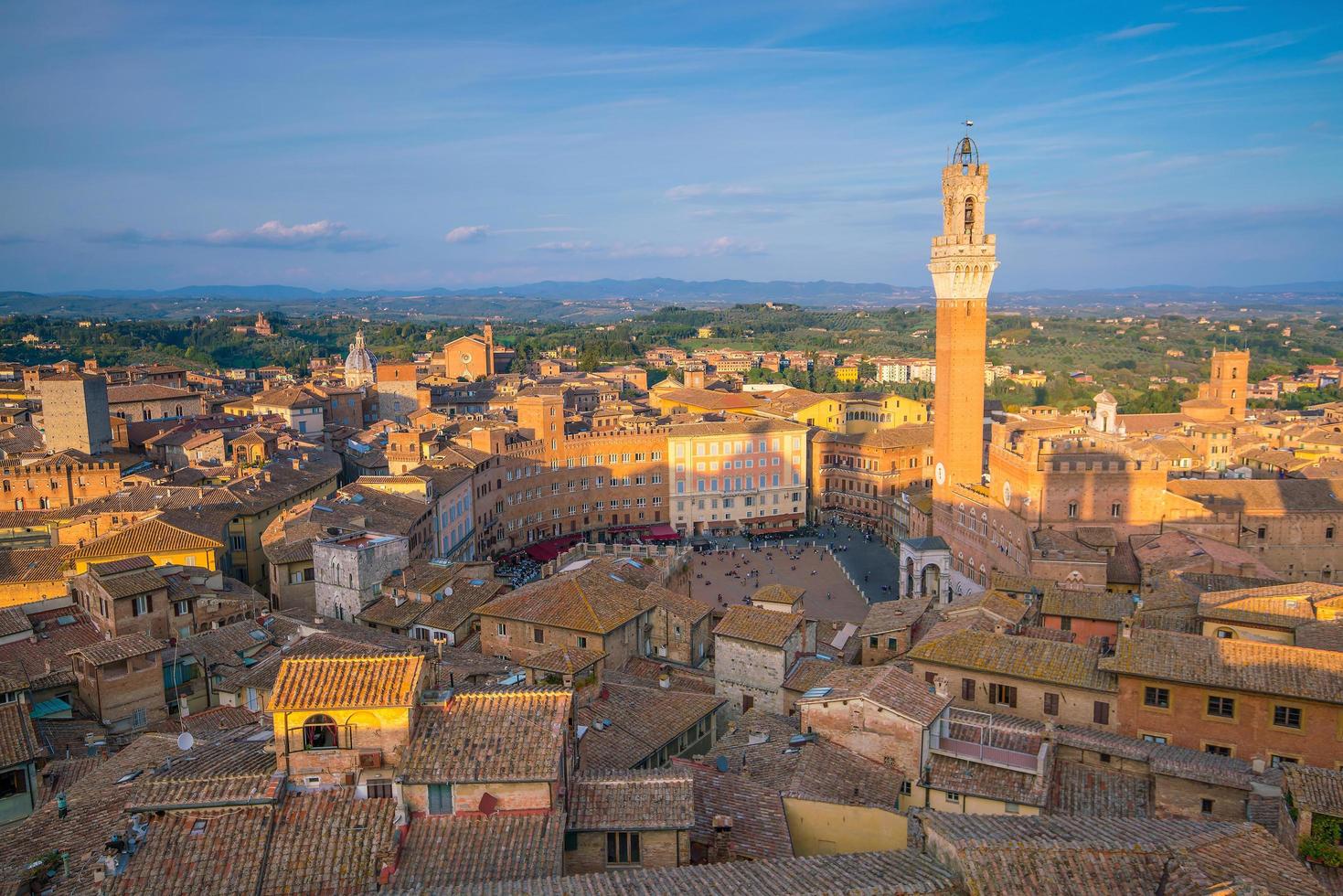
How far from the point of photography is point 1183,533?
40312mm

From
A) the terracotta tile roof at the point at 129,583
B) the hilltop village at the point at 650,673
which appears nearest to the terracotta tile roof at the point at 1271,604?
the hilltop village at the point at 650,673

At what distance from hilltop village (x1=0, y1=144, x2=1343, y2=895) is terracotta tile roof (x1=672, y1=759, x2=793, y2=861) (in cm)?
7

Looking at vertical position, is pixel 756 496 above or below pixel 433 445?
below

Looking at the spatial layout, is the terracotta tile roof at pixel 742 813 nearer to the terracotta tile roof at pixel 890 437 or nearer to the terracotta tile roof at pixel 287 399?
the terracotta tile roof at pixel 890 437

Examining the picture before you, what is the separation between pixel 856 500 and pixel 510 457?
26.5 m

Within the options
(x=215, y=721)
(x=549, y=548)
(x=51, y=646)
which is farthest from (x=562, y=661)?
(x=549, y=548)

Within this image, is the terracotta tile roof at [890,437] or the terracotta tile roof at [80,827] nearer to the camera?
the terracotta tile roof at [80,827]

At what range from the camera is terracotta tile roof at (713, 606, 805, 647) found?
2353cm

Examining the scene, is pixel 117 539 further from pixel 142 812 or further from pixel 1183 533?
pixel 1183 533

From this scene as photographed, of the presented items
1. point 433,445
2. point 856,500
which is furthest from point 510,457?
point 856,500

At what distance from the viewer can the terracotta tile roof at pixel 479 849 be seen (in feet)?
36.1

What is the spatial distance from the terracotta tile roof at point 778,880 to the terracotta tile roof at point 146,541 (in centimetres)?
2767

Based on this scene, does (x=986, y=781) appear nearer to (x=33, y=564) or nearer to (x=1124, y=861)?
(x=1124, y=861)

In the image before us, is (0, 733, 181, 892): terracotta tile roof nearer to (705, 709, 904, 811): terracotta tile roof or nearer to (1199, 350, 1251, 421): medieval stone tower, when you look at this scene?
(705, 709, 904, 811): terracotta tile roof
